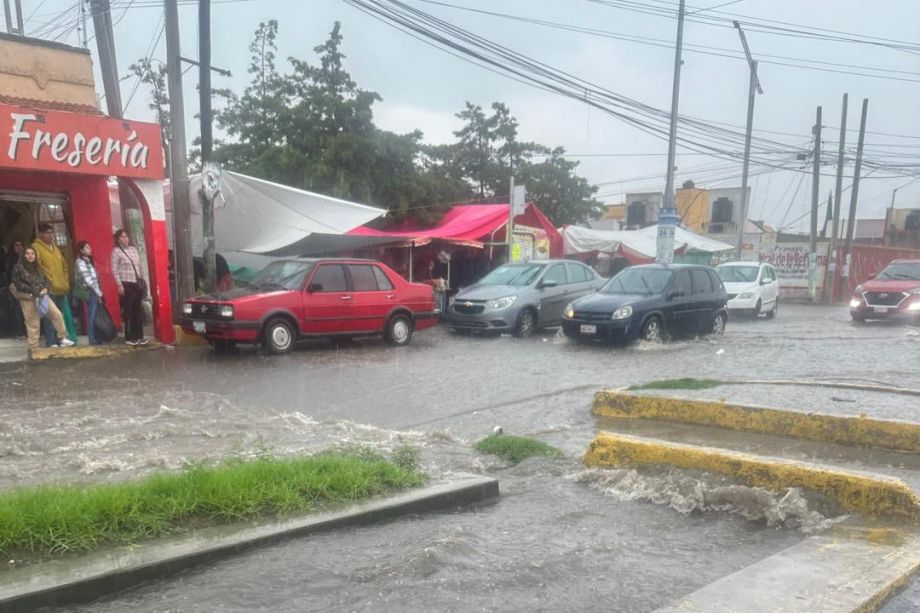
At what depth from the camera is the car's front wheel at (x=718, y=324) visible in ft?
51.4

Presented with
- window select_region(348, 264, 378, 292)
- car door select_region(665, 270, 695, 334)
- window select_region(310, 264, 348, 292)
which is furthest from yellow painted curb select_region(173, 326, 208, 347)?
car door select_region(665, 270, 695, 334)

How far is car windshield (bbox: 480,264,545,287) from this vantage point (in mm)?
16375

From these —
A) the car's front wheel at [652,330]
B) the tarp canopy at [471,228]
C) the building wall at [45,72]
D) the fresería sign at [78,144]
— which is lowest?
the car's front wheel at [652,330]

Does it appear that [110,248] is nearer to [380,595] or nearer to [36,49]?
[36,49]

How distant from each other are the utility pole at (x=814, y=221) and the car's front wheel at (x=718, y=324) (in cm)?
1933

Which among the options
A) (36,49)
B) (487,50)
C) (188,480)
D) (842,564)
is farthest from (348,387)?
(487,50)

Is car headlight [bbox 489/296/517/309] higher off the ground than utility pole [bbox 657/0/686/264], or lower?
lower

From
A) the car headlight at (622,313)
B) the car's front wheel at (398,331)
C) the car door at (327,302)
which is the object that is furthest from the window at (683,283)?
the car door at (327,302)

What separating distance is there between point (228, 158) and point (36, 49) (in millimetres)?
12850

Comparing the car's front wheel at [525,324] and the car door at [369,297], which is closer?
the car door at [369,297]

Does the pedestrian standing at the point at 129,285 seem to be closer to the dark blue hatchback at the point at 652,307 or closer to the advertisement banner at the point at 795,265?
the dark blue hatchback at the point at 652,307

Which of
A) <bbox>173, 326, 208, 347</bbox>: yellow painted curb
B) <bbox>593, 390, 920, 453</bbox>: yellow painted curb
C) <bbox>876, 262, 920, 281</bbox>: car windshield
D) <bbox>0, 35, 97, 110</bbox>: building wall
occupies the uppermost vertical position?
<bbox>0, 35, 97, 110</bbox>: building wall

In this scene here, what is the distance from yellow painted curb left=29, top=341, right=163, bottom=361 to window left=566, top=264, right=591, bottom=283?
8.99 meters

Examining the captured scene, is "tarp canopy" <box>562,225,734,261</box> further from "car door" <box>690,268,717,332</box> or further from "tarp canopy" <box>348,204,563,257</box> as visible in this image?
"car door" <box>690,268,717,332</box>
